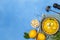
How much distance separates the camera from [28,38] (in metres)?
2.54

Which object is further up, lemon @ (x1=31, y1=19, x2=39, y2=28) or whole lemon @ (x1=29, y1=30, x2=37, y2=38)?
lemon @ (x1=31, y1=19, x2=39, y2=28)

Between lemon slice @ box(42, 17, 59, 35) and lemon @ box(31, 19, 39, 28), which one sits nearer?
lemon slice @ box(42, 17, 59, 35)

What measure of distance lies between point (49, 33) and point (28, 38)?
0.20m

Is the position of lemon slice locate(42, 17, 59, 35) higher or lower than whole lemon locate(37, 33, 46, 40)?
higher

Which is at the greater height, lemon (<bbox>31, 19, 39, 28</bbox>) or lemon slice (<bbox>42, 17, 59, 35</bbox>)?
lemon (<bbox>31, 19, 39, 28</bbox>)

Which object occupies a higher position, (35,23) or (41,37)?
(35,23)

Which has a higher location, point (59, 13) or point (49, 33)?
point (59, 13)

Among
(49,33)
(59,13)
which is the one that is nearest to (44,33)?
(49,33)

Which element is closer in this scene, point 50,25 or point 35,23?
point 50,25

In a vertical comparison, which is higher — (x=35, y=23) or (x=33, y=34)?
(x=35, y=23)

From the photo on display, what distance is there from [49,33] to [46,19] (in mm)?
129

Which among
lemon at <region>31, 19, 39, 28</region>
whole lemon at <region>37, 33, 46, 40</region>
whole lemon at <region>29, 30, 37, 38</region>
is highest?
lemon at <region>31, 19, 39, 28</region>

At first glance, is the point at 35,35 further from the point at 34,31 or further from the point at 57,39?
the point at 57,39

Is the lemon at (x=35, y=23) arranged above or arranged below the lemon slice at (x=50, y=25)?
above
